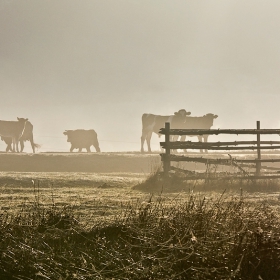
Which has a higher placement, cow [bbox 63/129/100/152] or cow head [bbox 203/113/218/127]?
cow head [bbox 203/113/218/127]

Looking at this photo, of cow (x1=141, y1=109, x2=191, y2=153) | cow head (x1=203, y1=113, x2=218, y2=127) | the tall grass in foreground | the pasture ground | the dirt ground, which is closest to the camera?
the tall grass in foreground

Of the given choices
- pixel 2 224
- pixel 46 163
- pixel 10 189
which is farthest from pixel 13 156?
pixel 2 224

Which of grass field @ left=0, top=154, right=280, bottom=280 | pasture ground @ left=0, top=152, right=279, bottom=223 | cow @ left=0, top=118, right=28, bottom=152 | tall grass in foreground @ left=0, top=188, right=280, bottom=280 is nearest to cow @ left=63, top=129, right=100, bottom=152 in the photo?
cow @ left=0, top=118, right=28, bottom=152

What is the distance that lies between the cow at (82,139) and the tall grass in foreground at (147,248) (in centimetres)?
4943

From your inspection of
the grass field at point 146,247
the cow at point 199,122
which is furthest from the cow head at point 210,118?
the grass field at point 146,247

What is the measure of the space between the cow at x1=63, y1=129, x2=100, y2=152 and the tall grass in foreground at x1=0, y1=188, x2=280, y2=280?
4943cm

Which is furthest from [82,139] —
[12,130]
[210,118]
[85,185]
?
[85,185]

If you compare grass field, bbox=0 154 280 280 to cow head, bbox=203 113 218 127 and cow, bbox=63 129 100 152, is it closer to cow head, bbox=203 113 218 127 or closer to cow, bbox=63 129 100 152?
cow head, bbox=203 113 218 127

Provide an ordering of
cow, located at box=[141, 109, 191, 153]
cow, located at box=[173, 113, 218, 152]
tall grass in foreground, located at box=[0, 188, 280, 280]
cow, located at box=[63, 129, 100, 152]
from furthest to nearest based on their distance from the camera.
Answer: cow, located at box=[63, 129, 100, 152] → cow, located at box=[173, 113, 218, 152] → cow, located at box=[141, 109, 191, 153] → tall grass in foreground, located at box=[0, 188, 280, 280]

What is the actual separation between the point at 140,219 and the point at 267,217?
181cm

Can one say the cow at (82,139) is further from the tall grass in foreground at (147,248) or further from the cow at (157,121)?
→ the tall grass in foreground at (147,248)

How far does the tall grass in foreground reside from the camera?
20.8ft

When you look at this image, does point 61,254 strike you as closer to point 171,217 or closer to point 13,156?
point 171,217

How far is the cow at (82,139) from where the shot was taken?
57250 mm
